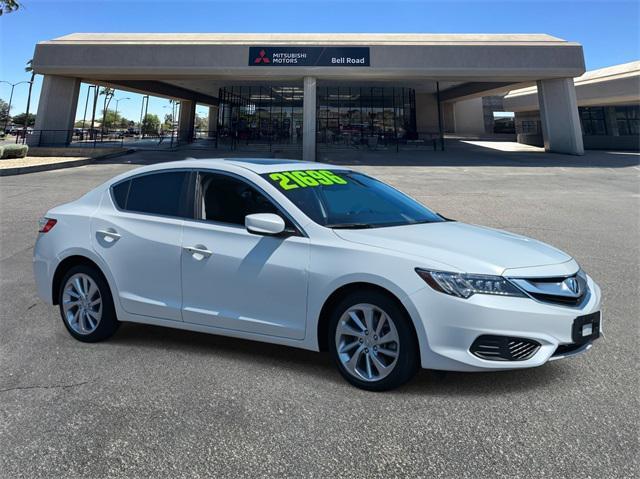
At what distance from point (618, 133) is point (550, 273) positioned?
45.8m

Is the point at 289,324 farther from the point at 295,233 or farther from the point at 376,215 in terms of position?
the point at 376,215

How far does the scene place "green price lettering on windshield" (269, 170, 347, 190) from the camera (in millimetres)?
4004

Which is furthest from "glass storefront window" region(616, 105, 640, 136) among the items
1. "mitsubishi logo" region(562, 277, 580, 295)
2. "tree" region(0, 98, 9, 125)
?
"tree" region(0, 98, 9, 125)

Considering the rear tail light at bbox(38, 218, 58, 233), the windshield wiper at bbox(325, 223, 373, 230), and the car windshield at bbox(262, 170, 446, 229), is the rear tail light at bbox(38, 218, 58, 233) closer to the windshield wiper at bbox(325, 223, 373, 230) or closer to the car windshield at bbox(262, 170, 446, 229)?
the car windshield at bbox(262, 170, 446, 229)

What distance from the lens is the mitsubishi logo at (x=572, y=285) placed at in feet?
10.7

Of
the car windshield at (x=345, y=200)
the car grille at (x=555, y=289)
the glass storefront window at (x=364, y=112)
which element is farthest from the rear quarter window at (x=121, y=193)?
the glass storefront window at (x=364, y=112)

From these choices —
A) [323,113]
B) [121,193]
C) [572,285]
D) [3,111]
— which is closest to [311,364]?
[572,285]

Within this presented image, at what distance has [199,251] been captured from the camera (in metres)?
3.88

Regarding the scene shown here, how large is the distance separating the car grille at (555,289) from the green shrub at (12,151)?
26990 millimetres

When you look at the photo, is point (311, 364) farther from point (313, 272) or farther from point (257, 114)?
point (257, 114)

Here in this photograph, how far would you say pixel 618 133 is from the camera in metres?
41.3

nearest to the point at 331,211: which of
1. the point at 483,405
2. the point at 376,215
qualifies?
the point at 376,215

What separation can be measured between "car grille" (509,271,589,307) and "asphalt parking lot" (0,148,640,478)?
0.66 metres

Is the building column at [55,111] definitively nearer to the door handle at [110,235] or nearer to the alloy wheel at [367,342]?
the door handle at [110,235]
